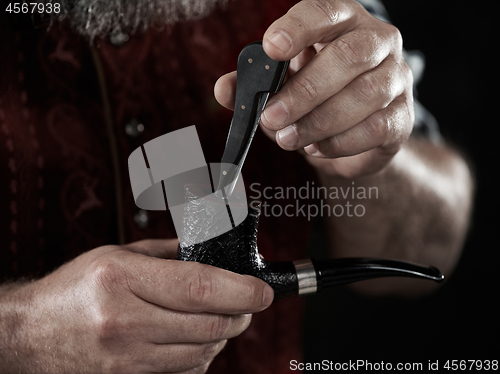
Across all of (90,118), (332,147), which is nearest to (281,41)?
(332,147)

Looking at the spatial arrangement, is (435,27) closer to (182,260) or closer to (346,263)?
(346,263)

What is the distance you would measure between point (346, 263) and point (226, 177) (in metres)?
0.21

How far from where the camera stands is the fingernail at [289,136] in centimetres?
55

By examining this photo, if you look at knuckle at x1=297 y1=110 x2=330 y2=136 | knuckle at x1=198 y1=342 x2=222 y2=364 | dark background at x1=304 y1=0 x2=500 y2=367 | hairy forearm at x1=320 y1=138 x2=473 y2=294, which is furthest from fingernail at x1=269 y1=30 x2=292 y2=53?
dark background at x1=304 y1=0 x2=500 y2=367

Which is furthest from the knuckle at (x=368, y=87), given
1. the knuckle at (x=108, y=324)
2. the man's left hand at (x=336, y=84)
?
the knuckle at (x=108, y=324)

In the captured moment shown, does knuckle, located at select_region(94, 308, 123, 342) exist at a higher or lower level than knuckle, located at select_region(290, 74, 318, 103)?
lower

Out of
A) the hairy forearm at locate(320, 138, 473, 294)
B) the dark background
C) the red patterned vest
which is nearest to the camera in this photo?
the red patterned vest

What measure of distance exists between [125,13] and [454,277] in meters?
1.54

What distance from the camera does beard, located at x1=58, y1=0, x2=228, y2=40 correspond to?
81 centimetres

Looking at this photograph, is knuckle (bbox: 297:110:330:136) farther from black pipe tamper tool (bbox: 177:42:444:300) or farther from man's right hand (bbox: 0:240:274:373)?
man's right hand (bbox: 0:240:274:373)

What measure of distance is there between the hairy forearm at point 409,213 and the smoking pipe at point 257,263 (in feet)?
1.54

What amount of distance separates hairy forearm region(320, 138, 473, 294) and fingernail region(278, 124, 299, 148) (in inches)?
20.4

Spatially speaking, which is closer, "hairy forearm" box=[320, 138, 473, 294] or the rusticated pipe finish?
the rusticated pipe finish

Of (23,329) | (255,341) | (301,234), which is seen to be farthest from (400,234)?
(23,329)
